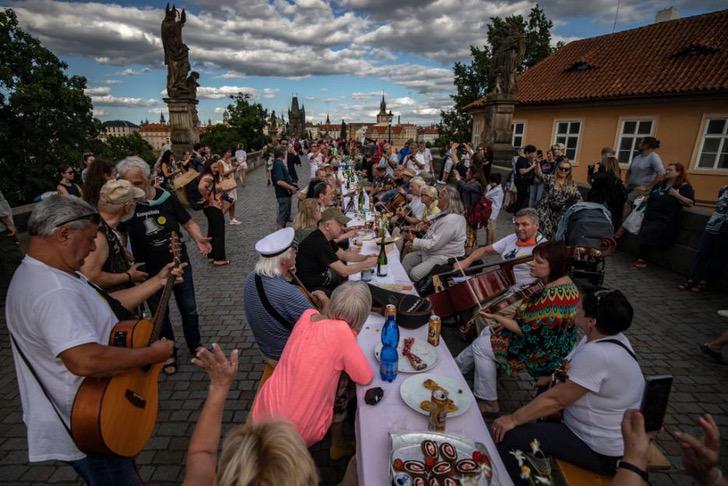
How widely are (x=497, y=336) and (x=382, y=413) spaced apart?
62.2 inches

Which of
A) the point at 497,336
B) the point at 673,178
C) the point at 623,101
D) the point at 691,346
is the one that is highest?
the point at 623,101

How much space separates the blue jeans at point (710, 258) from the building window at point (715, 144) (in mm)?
11758

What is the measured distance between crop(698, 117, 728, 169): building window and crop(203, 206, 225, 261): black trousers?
18.1m

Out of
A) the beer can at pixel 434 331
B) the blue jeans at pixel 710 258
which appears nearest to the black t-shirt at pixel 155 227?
the beer can at pixel 434 331

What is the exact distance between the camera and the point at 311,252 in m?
3.87

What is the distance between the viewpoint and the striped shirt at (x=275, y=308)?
8.73 feet

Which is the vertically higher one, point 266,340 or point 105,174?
point 105,174

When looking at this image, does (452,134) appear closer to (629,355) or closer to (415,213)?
(415,213)

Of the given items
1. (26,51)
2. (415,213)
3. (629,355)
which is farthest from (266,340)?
(26,51)

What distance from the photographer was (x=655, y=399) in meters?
1.57

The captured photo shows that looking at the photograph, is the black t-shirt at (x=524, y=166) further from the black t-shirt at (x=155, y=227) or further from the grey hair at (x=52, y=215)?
the grey hair at (x=52, y=215)

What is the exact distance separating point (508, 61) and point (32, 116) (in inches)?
974

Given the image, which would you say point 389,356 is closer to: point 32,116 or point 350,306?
point 350,306

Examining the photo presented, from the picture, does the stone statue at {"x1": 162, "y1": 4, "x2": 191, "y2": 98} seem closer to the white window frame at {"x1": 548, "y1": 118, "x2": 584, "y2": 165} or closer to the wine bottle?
the wine bottle
